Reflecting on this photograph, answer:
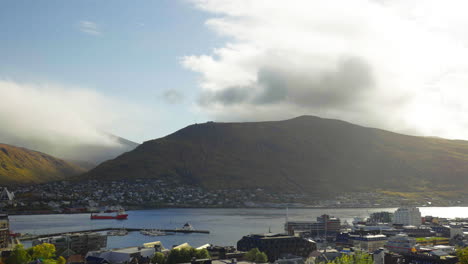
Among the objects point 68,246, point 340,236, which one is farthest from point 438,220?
point 68,246

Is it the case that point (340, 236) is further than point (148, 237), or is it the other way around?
point (148, 237)

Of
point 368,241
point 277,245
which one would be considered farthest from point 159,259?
point 368,241

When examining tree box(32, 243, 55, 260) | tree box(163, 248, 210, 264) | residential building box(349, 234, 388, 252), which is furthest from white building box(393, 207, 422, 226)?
tree box(32, 243, 55, 260)

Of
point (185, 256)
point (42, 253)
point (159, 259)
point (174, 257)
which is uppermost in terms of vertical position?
point (185, 256)

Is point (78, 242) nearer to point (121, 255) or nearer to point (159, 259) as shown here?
point (121, 255)

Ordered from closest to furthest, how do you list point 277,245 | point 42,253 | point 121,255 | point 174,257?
point 174,257 < point 42,253 < point 121,255 < point 277,245

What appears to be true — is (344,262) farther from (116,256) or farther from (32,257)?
(32,257)

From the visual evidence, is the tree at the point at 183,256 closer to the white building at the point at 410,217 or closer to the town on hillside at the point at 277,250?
the town on hillside at the point at 277,250

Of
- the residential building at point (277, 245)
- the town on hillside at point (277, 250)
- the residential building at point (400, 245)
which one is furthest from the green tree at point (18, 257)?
the residential building at point (400, 245)
